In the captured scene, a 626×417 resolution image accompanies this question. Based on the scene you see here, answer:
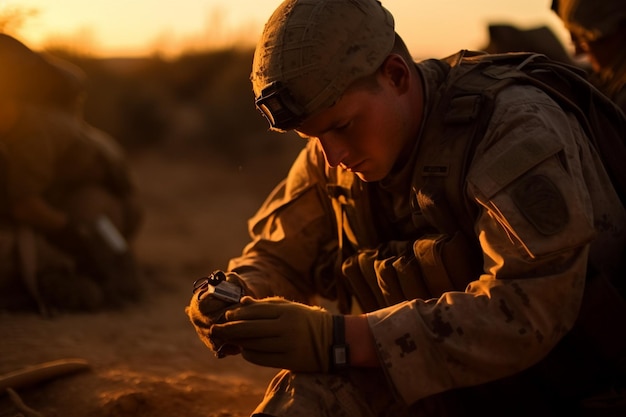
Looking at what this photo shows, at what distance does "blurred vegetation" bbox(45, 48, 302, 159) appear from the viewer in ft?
44.3

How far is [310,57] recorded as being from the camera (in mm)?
2709

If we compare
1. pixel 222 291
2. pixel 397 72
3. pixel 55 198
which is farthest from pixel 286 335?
pixel 55 198

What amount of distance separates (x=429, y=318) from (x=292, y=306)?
1.42 ft

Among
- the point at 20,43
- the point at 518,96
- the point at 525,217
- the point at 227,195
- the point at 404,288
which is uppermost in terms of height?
the point at 20,43

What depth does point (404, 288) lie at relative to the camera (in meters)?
2.90

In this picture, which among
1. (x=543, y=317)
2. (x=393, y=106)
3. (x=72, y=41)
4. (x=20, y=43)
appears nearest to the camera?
(x=543, y=317)

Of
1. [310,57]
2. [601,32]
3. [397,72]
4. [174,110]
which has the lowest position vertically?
[601,32]

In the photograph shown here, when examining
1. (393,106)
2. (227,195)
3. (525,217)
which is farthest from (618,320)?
(227,195)

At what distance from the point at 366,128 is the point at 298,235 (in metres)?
0.82

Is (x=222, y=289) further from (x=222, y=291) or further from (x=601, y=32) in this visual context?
(x=601, y=32)

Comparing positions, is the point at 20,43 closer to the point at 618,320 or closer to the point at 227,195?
the point at 618,320

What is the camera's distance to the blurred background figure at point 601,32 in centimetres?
474

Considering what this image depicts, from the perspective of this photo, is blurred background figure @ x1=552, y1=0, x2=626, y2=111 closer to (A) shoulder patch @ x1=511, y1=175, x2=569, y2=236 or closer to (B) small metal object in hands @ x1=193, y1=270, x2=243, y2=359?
(A) shoulder patch @ x1=511, y1=175, x2=569, y2=236

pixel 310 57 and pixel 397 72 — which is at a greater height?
pixel 310 57
